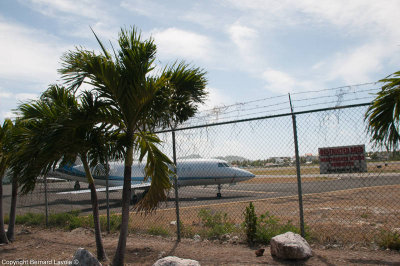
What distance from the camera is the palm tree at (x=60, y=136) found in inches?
172

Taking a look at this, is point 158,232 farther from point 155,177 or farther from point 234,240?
point 155,177

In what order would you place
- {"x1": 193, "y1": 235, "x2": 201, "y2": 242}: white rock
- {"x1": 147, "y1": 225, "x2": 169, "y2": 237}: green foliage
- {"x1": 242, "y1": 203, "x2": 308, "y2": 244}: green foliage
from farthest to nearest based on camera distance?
{"x1": 147, "y1": 225, "x2": 169, "y2": 237}: green foliage → {"x1": 193, "y1": 235, "x2": 201, "y2": 242}: white rock → {"x1": 242, "y1": 203, "x2": 308, "y2": 244}: green foliage

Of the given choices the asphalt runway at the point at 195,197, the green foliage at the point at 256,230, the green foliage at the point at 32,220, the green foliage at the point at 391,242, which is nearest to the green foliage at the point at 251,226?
the green foliage at the point at 256,230

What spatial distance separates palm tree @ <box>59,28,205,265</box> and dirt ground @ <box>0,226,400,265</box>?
146cm

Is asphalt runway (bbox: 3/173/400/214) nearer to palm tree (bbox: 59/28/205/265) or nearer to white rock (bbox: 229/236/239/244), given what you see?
white rock (bbox: 229/236/239/244)

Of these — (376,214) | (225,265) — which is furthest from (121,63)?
(376,214)

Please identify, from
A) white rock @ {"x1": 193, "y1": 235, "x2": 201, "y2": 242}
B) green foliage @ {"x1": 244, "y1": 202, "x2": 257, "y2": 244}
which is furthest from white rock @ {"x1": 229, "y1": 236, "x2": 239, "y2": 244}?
white rock @ {"x1": 193, "y1": 235, "x2": 201, "y2": 242}

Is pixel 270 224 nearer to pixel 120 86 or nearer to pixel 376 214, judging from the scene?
pixel 120 86

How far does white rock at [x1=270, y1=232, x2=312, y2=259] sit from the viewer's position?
16.4 feet

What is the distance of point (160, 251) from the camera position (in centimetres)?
639

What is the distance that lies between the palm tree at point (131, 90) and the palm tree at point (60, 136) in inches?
12.8

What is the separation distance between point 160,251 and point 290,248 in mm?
2662

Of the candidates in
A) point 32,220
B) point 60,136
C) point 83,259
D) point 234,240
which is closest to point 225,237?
point 234,240

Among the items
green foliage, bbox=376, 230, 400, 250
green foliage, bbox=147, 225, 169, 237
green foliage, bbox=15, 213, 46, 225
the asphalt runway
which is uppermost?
green foliage, bbox=376, 230, 400, 250
